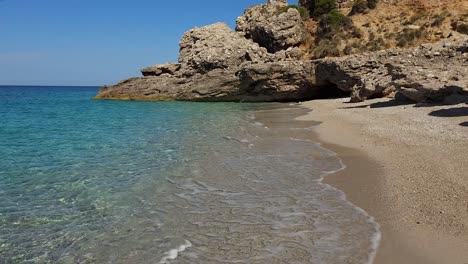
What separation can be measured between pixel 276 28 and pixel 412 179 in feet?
118

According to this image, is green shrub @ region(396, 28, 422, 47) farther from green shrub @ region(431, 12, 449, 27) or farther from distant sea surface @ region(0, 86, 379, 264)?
distant sea surface @ region(0, 86, 379, 264)

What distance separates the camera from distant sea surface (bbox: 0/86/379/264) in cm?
530

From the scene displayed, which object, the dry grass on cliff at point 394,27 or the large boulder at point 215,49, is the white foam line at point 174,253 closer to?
the dry grass on cliff at point 394,27

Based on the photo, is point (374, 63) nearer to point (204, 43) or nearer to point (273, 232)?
point (204, 43)

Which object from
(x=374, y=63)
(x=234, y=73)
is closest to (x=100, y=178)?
(x=374, y=63)

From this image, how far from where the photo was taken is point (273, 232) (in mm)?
5863

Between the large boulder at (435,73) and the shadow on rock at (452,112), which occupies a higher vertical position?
the large boulder at (435,73)

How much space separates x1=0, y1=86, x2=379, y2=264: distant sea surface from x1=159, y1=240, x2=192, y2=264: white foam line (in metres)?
0.01

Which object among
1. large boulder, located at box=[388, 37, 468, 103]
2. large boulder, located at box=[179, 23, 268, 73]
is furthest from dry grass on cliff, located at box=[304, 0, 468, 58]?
large boulder, located at box=[388, 37, 468, 103]

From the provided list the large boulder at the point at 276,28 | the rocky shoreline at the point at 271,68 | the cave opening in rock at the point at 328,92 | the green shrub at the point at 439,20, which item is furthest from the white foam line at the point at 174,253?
the large boulder at the point at 276,28

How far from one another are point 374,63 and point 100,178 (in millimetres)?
25524

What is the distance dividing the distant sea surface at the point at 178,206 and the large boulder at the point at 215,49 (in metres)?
27.7

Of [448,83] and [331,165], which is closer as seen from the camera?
[331,165]

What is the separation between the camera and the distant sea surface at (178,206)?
5.30 m
